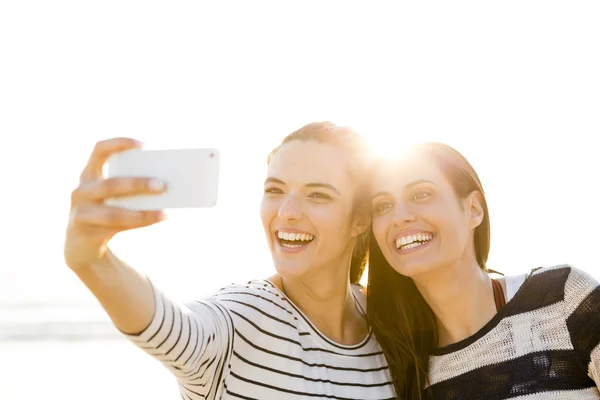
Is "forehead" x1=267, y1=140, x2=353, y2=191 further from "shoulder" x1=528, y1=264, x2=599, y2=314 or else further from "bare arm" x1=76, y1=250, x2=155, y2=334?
"bare arm" x1=76, y1=250, x2=155, y2=334

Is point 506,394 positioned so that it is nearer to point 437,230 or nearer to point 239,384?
point 437,230

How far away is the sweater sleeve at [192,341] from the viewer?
8.06ft

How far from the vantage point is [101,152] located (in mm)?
2078

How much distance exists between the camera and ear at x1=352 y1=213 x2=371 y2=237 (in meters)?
4.12

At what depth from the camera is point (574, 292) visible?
363 cm

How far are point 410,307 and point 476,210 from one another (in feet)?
2.45

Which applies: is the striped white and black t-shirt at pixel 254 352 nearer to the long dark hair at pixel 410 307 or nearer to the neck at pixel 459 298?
the long dark hair at pixel 410 307

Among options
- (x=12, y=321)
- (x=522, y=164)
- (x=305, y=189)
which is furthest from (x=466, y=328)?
(x=522, y=164)

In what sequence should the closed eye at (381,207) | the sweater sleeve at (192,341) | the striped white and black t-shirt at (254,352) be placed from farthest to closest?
the closed eye at (381,207) → the striped white and black t-shirt at (254,352) → the sweater sleeve at (192,341)

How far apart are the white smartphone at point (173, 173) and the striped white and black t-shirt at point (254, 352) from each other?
1.74 feet

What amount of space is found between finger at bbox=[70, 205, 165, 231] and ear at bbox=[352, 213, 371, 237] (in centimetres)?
224

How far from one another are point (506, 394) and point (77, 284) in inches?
836

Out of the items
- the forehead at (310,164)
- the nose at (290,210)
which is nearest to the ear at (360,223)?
the forehead at (310,164)

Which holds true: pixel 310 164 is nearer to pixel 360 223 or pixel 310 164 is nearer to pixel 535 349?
pixel 360 223
